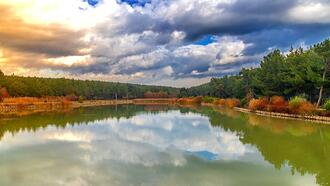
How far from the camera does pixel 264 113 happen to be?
5341cm

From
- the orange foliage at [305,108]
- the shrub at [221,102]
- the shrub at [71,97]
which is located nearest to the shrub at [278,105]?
the orange foliage at [305,108]

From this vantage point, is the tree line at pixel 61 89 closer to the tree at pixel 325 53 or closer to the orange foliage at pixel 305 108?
the orange foliage at pixel 305 108

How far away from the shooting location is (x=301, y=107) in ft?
141

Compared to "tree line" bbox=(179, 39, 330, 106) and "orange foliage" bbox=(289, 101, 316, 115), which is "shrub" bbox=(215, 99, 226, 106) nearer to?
"tree line" bbox=(179, 39, 330, 106)

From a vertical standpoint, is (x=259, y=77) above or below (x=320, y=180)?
above

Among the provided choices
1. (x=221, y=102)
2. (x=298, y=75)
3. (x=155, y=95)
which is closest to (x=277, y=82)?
(x=298, y=75)

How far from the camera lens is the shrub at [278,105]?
48.4 meters

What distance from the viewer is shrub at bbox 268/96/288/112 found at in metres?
48.4

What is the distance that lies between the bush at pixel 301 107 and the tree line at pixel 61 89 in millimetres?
59264

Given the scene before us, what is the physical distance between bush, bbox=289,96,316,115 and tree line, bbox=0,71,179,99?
59.3 m

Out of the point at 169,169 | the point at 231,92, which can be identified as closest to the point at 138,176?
the point at 169,169

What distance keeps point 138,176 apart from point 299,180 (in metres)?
5.73

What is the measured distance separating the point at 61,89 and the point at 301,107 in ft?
275

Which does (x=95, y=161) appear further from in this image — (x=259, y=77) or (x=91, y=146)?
(x=259, y=77)
